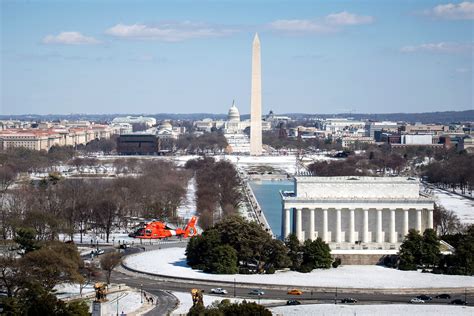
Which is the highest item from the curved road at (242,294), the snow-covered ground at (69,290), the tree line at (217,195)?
the tree line at (217,195)

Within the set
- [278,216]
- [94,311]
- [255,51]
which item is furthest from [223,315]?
[255,51]

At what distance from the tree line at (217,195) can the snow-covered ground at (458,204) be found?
14.9m

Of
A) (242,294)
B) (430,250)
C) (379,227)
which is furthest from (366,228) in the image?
(242,294)

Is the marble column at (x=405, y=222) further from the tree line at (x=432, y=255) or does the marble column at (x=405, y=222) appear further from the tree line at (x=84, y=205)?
the tree line at (x=84, y=205)

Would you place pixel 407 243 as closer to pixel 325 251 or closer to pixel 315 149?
A: pixel 325 251

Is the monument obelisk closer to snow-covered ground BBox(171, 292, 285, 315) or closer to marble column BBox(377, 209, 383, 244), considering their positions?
marble column BBox(377, 209, 383, 244)

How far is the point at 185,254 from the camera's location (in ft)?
165

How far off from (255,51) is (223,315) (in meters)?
97.0

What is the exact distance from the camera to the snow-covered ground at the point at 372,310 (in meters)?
37.9

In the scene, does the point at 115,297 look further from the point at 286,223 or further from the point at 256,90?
the point at 256,90

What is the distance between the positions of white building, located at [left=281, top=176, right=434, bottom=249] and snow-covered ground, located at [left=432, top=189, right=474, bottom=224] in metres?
15.3

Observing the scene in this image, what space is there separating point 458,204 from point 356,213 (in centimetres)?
3329

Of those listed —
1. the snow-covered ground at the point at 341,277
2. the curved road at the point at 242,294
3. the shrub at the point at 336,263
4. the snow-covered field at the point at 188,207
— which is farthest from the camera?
the snow-covered field at the point at 188,207

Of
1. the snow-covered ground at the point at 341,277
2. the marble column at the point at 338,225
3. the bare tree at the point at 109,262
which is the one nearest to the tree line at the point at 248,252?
the snow-covered ground at the point at 341,277
